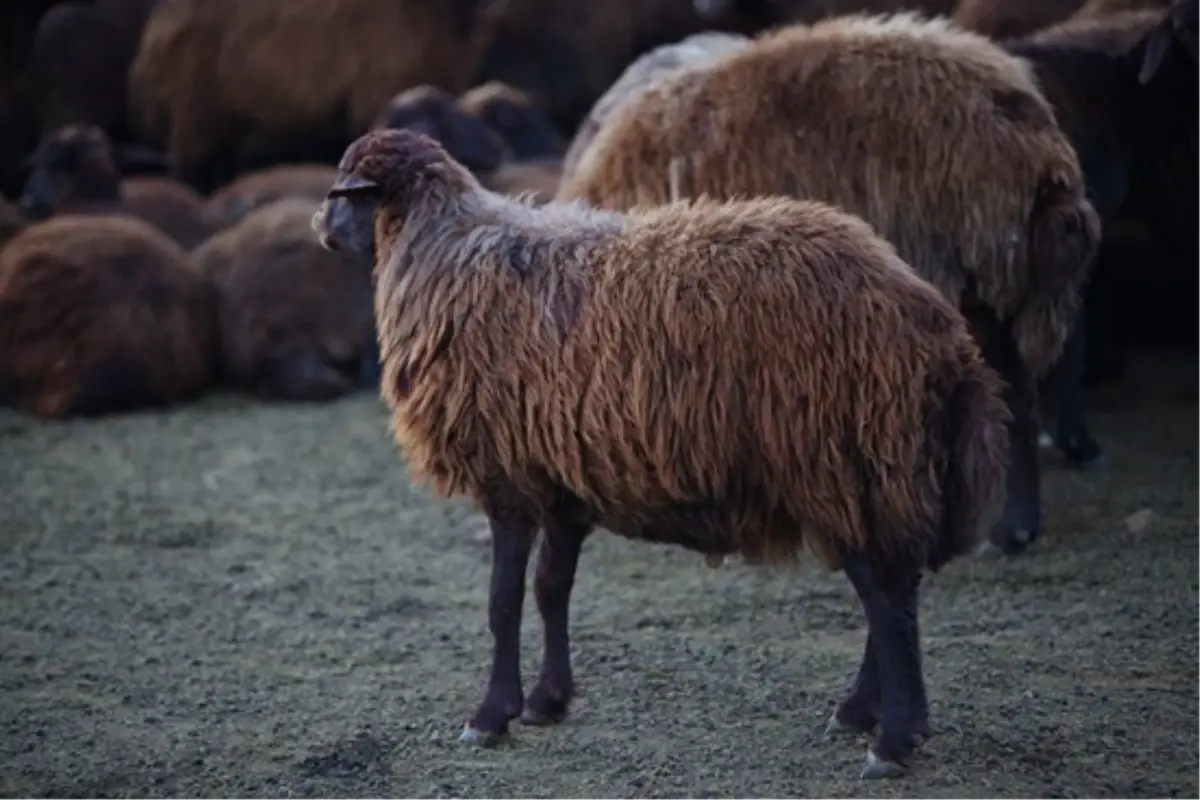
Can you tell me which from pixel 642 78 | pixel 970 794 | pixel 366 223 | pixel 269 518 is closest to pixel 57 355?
pixel 269 518

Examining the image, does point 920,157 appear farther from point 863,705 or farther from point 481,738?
point 481,738

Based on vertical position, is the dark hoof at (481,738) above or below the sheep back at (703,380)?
below

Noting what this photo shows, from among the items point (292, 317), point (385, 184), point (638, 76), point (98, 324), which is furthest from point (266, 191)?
point (385, 184)

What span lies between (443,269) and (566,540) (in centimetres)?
77

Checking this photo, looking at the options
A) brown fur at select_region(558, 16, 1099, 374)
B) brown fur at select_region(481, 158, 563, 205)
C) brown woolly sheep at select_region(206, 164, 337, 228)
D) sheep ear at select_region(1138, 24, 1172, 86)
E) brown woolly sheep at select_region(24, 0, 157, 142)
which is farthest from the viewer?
brown woolly sheep at select_region(24, 0, 157, 142)

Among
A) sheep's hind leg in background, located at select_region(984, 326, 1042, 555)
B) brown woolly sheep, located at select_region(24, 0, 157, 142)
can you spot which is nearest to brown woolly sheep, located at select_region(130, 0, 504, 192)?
brown woolly sheep, located at select_region(24, 0, 157, 142)

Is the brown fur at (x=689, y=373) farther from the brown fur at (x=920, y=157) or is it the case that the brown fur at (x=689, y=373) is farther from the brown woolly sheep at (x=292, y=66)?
the brown woolly sheep at (x=292, y=66)

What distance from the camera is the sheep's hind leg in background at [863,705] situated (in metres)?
4.49

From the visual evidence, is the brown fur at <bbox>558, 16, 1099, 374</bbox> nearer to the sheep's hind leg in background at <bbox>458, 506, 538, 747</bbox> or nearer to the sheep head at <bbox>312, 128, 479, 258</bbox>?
the sheep head at <bbox>312, 128, 479, 258</bbox>

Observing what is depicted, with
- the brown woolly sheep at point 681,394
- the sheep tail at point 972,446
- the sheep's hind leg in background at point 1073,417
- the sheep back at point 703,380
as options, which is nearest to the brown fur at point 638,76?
the sheep's hind leg in background at point 1073,417

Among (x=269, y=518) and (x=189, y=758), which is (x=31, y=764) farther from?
(x=269, y=518)

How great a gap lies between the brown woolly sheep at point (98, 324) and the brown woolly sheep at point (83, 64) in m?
3.57

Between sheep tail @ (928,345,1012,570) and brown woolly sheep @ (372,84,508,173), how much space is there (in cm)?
504

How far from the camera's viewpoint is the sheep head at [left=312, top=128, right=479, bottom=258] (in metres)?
4.78
